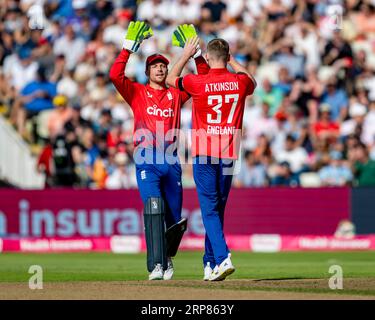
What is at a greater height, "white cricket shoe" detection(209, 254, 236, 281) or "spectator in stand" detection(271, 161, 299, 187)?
"spectator in stand" detection(271, 161, 299, 187)

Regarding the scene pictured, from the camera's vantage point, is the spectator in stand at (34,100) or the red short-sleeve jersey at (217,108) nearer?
the red short-sleeve jersey at (217,108)

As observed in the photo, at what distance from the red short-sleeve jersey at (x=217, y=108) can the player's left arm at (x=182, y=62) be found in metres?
0.11

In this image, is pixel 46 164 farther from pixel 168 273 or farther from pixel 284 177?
pixel 168 273

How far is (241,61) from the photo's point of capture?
2367 cm

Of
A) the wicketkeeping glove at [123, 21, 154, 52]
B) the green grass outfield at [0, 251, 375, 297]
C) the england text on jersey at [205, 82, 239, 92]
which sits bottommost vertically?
the green grass outfield at [0, 251, 375, 297]

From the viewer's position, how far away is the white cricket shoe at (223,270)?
38.1ft

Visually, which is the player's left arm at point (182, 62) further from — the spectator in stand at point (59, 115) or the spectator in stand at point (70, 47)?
the spectator in stand at point (70, 47)

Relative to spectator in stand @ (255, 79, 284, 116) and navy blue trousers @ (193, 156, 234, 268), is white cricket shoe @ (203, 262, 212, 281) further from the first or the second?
spectator in stand @ (255, 79, 284, 116)

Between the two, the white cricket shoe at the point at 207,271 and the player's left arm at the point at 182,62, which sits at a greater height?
the player's left arm at the point at 182,62

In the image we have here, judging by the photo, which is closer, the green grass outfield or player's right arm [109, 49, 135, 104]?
player's right arm [109, 49, 135, 104]

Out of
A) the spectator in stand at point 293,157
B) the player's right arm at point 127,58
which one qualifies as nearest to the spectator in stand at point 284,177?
the spectator in stand at point 293,157

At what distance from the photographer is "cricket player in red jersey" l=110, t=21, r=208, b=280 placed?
39.5ft

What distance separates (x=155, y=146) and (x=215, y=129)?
2.36 ft

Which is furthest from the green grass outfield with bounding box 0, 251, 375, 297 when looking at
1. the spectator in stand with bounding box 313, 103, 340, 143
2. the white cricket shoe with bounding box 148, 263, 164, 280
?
the spectator in stand with bounding box 313, 103, 340, 143
